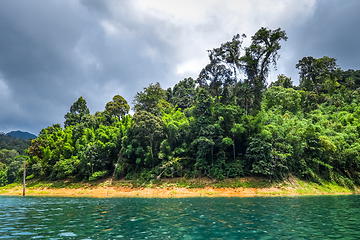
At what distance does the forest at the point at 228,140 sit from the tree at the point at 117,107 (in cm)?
1272

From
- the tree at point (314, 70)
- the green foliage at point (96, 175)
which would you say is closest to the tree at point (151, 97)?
the green foliage at point (96, 175)

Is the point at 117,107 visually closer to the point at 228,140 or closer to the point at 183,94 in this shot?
the point at 183,94

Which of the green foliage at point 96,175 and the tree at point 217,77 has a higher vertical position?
the tree at point 217,77

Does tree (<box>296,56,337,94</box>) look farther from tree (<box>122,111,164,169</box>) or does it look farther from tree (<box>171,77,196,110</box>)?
tree (<box>122,111,164,169</box>)

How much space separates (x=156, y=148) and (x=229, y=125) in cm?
1189

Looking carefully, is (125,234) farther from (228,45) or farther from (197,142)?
(228,45)

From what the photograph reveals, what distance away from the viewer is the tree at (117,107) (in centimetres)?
5573

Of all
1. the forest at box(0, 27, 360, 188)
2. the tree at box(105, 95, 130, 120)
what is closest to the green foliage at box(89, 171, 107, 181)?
the forest at box(0, 27, 360, 188)

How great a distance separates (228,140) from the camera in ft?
97.8

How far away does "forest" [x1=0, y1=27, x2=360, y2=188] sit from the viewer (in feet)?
96.6

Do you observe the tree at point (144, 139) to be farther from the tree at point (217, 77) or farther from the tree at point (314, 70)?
the tree at point (314, 70)

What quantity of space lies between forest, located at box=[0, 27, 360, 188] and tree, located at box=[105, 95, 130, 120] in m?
12.7

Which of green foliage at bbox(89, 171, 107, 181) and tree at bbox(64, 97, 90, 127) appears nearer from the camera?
green foliage at bbox(89, 171, 107, 181)

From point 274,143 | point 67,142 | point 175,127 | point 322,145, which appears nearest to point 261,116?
point 274,143
